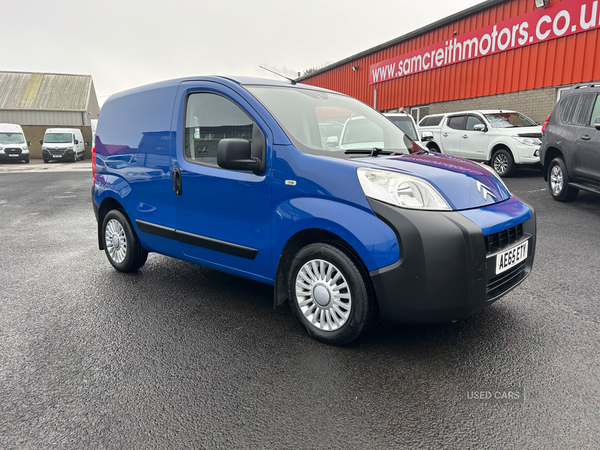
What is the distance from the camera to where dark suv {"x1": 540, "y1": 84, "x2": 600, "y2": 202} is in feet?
23.3

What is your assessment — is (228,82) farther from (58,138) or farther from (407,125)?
(58,138)

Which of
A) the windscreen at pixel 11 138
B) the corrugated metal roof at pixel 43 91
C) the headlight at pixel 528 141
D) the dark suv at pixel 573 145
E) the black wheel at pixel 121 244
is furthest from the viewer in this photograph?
the corrugated metal roof at pixel 43 91

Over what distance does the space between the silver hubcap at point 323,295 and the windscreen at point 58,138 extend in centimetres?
2901

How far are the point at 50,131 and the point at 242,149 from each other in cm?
2938

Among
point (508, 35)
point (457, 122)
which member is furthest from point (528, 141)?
point (508, 35)

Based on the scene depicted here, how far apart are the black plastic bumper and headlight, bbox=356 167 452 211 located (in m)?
0.06

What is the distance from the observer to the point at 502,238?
2.93 m

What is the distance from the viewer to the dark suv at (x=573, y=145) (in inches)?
280

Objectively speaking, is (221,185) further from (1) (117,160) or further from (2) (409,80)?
(2) (409,80)

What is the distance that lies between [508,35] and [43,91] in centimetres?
4364

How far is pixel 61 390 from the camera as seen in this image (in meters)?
2.60

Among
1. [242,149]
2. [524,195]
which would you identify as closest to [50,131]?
[524,195]

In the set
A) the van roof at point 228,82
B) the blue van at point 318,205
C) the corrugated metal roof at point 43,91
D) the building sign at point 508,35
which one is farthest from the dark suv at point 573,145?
the corrugated metal roof at point 43,91

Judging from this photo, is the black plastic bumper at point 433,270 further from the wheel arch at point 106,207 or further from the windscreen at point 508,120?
the windscreen at point 508,120
